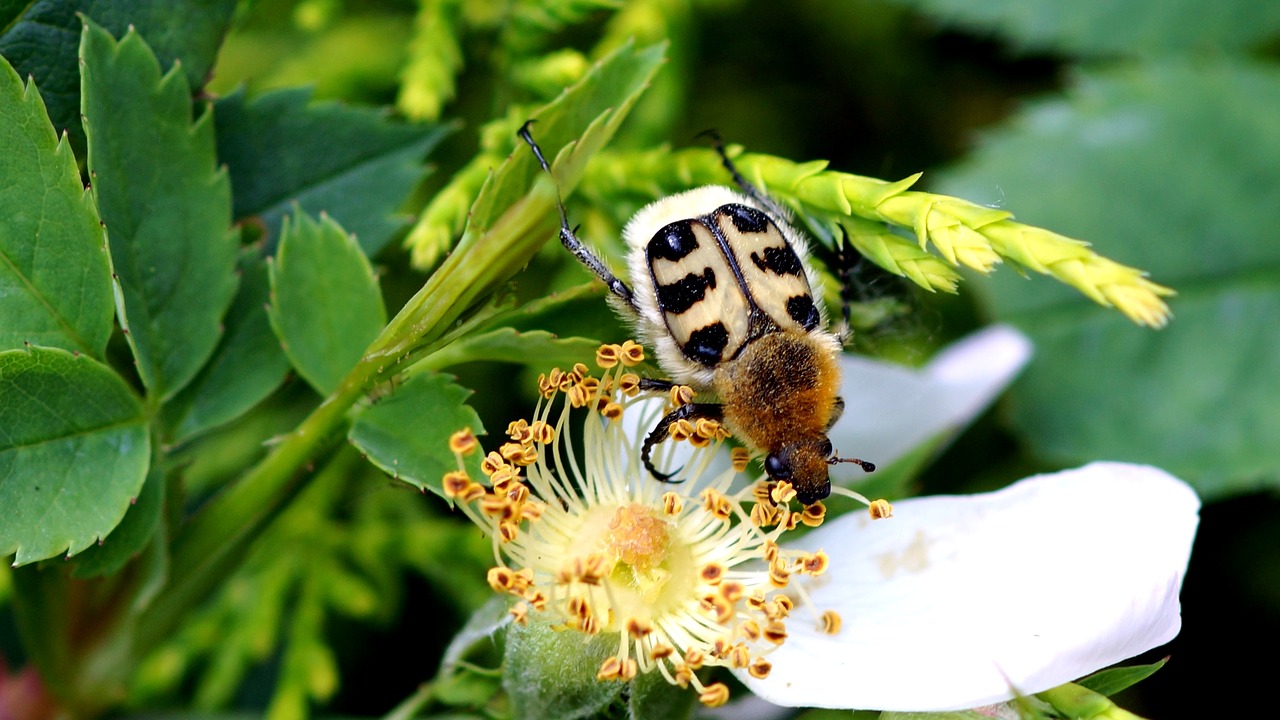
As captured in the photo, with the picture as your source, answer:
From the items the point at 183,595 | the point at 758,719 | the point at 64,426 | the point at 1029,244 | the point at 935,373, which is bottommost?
the point at 758,719

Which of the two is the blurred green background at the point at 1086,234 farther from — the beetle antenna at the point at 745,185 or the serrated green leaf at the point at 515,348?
the serrated green leaf at the point at 515,348

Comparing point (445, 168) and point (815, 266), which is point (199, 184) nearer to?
point (815, 266)

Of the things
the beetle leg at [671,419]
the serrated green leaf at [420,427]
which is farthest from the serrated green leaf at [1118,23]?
the serrated green leaf at [420,427]

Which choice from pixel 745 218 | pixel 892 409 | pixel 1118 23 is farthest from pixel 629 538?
pixel 1118 23

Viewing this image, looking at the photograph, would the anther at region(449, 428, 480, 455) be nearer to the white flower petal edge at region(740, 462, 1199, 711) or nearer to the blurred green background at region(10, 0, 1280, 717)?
the white flower petal edge at region(740, 462, 1199, 711)

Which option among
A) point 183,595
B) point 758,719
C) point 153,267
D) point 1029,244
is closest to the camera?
point 1029,244

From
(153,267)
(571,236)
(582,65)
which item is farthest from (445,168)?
(153,267)

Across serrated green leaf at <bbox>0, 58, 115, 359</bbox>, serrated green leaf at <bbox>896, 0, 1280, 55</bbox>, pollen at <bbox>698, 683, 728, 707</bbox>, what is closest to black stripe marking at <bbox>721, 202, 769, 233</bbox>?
pollen at <bbox>698, 683, 728, 707</bbox>
